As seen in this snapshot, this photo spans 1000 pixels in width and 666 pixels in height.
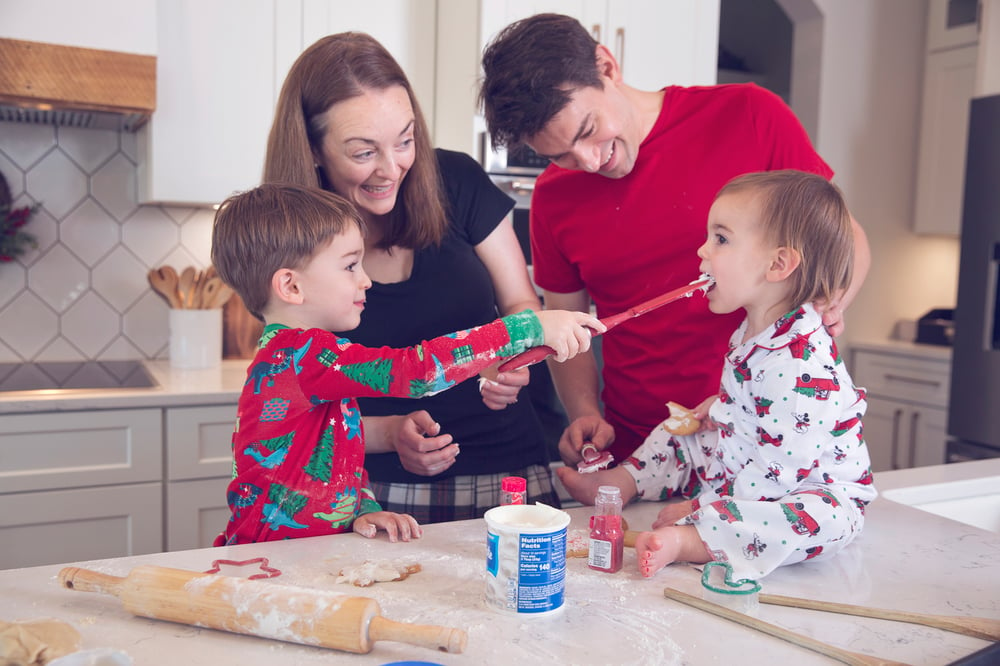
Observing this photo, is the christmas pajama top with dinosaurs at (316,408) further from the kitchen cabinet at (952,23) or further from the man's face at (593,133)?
the kitchen cabinet at (952,23)

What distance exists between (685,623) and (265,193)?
2.62ft

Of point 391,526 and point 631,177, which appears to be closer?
point 391,526

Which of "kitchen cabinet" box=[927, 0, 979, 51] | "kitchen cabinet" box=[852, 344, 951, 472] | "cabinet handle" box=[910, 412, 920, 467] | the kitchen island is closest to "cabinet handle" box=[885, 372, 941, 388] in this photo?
"kitchen cabinet" box=[852, 344, 951, 472]

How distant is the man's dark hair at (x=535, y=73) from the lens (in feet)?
4.14

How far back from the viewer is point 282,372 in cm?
110

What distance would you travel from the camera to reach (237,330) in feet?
9.04

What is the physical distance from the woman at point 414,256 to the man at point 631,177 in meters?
0.12

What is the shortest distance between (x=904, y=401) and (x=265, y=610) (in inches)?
124

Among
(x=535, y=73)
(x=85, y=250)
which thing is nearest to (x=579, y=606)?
(x=535, y=73)

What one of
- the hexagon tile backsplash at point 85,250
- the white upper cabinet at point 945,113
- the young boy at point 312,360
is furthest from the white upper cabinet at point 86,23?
the white upper cabinet at point 945,113

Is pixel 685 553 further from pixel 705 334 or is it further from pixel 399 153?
pixel 399 153

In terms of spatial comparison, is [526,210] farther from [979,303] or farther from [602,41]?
[979,303]

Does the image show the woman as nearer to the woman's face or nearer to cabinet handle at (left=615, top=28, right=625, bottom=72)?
the woman's face

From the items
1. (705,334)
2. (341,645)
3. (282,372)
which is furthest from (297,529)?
(705,334)
